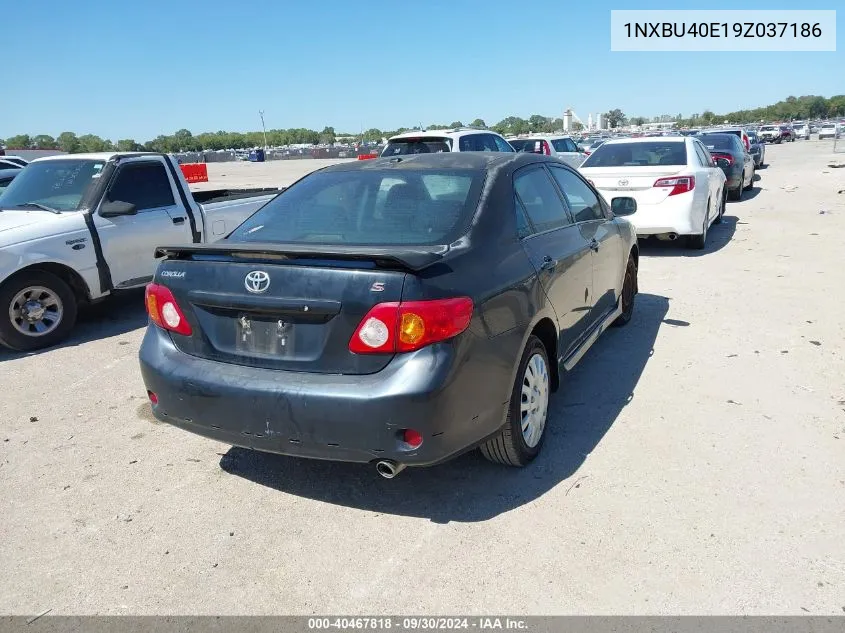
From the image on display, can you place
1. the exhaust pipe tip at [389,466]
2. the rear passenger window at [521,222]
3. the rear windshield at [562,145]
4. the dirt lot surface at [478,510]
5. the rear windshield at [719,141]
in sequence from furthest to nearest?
the rear windshield at [562,145] < the rear windshield at [719,141] < the rear passenger window at [521,222] < the exhaust pipe tip at [389,466] < the dirt lot surface at [478,510]

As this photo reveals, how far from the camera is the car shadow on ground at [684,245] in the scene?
9742mm

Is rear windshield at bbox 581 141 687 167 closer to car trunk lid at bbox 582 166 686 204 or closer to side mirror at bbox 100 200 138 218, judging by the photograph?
car trunk lid at bbox 582 166 686 204

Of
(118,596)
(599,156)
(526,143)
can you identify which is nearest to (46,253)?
(118,596)

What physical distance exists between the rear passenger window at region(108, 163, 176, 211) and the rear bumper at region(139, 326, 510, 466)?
4429mm

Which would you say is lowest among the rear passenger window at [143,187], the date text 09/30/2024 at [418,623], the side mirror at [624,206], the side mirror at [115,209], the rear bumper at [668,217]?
the date text 09/30/2024 at [418,623]

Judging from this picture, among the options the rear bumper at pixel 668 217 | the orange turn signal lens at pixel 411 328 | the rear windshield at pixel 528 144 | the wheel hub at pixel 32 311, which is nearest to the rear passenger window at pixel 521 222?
the orange turn signal lens at pixel 411 328

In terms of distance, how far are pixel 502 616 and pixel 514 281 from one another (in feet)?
5.19

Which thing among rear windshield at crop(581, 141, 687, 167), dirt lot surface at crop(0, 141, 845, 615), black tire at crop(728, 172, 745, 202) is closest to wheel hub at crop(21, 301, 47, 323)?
dirt lot surface at crop(0, 141, 845, 615)

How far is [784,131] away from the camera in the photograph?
5922 centimetres

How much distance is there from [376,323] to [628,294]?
3.95 m

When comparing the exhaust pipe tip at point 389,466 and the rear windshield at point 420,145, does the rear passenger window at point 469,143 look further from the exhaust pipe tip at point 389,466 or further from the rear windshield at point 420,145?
the exhaust pipe tip at point 389,466

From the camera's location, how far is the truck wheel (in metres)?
5.95

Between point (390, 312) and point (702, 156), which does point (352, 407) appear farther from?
point (702, 156)

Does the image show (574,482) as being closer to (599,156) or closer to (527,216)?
(527,216)
